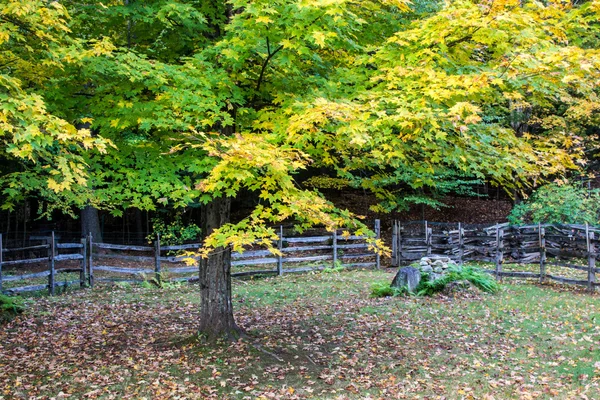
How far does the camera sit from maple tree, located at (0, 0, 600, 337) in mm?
5223

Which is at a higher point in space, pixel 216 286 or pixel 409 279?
pixel 216 286

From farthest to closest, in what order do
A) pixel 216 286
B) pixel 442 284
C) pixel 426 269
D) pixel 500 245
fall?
pixel 500 245
pixel 426 269
pixel 442 284
pixel 216 286

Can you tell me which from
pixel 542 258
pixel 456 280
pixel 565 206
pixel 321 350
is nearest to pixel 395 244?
pixel 565 206

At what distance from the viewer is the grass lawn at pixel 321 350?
5934 mm

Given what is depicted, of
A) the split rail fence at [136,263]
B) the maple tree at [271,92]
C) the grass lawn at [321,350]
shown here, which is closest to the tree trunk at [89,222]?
the split rail fence at [136,263]

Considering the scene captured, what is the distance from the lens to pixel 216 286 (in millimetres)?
7207

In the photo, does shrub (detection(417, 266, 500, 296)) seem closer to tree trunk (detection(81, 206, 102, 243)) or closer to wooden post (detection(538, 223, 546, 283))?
wooden post (detection(538, 223, 546, 283))

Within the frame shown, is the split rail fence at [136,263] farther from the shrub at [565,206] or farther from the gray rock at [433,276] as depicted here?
the shrub at [565,206]

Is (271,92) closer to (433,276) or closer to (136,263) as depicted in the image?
(433,276)

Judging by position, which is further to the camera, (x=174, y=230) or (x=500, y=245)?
(x=174, y=230)

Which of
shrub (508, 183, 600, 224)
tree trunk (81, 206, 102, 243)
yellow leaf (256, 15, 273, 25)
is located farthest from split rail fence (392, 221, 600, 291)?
tree trunk (81, 206, 102, 243)

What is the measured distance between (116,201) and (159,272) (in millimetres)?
7862

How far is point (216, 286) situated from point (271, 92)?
284 centimetres

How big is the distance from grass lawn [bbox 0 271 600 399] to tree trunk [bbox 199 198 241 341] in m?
0.29
